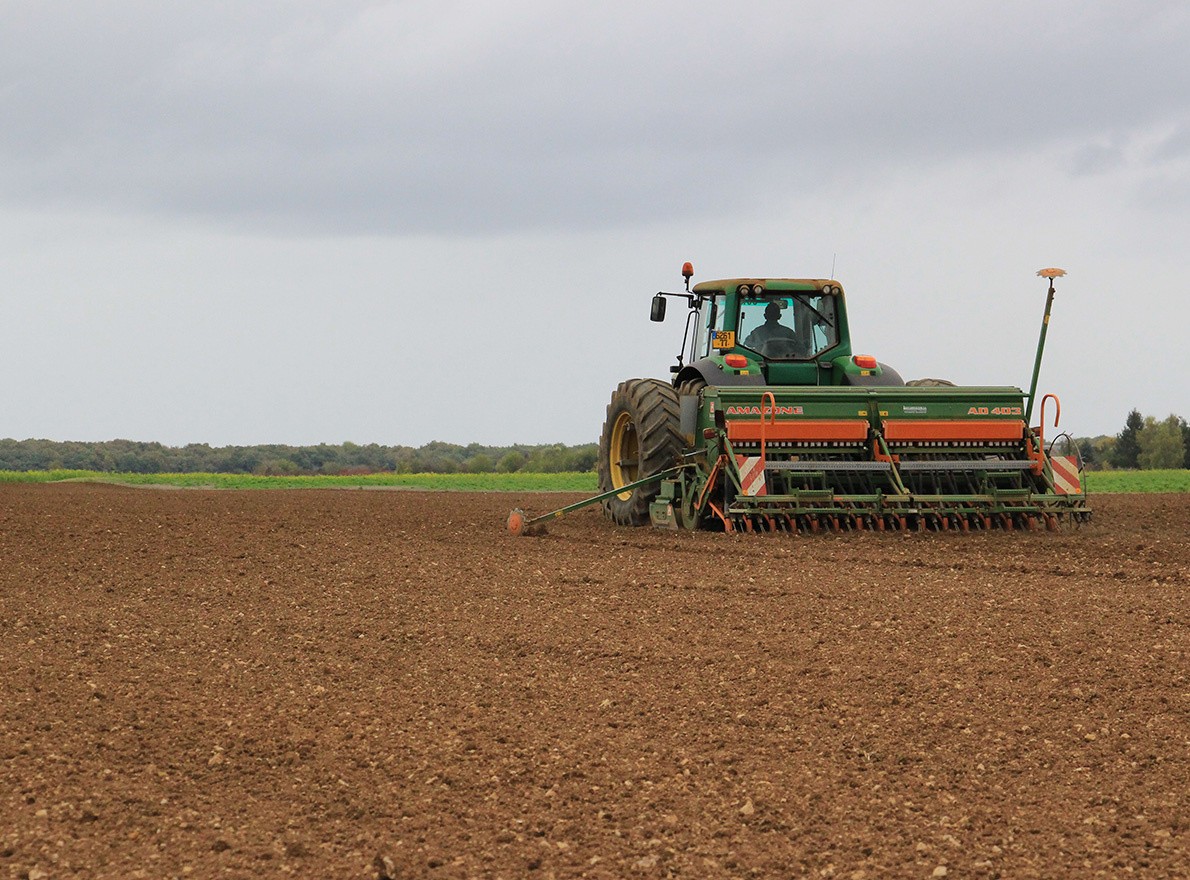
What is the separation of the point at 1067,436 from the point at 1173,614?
511 centimetres

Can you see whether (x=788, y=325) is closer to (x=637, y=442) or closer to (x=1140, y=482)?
(x=637, y=442)

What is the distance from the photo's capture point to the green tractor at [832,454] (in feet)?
36.7

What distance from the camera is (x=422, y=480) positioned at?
30344 mm

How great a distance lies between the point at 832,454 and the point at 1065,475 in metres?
2.07

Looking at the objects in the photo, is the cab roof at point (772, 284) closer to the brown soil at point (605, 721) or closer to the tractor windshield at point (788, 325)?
the tractor windshield at point (788, 325)

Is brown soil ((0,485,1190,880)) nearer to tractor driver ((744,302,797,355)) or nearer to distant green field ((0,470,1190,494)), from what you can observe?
tractor driver ((744,302,797,355))

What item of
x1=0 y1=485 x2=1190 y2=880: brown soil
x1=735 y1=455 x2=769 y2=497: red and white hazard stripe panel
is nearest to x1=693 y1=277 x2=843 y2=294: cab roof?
x1=735 y1=455 x2=769 y2=497: red and white hazard stripe panel

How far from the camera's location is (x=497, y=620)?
23.4ft

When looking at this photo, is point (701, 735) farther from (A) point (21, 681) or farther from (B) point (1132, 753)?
(A) point (21, 681)

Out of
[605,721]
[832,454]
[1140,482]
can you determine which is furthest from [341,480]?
[605,721]

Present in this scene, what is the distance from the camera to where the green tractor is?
11.2 meters

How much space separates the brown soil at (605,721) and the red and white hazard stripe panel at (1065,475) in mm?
2652

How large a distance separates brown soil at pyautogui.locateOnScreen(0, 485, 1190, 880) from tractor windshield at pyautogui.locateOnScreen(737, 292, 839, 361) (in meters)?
4.35

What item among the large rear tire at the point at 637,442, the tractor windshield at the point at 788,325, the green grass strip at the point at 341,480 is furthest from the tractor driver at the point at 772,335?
the green grass strip at the point at 341,480
